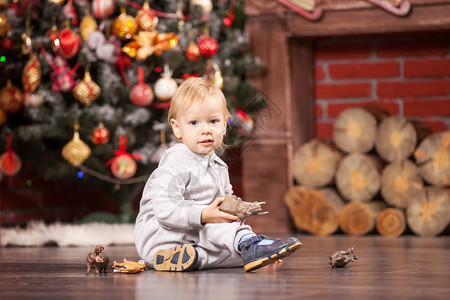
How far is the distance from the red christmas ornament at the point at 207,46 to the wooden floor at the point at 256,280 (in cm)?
115

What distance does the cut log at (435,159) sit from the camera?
3398 mm

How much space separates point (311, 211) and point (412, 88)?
77 centimetres

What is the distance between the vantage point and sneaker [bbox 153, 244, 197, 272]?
6.40 ft

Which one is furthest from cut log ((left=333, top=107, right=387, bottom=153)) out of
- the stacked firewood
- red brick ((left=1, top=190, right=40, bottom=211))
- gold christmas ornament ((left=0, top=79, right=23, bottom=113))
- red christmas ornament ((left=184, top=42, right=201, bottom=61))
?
red brick ((left=1, top=190, right=40, bottom=211))

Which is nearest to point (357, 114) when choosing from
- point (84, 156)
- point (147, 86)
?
point (147, 86)

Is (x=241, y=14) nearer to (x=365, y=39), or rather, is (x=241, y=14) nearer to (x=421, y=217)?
(x=365, y=39)

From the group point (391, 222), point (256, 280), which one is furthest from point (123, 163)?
point (256, 280)

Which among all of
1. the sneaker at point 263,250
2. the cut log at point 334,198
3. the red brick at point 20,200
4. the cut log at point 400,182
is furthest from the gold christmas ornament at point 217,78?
the sneaker at point 263,250

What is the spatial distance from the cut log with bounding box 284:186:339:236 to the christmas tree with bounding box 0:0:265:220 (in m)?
0.40

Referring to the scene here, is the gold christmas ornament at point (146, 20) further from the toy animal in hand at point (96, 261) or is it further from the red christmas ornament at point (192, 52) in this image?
the toy animal in hand at point (96, 261)

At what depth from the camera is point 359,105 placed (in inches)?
152

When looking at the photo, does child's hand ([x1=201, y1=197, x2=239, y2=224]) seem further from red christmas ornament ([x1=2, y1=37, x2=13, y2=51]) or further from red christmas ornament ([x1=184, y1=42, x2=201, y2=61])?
red christmas ornament ([x1=2, y1=37, x2=13, y2=51])

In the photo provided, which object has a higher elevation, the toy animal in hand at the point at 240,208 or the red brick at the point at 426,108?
the red brick at the point at 426,108

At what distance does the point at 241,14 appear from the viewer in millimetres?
3764
